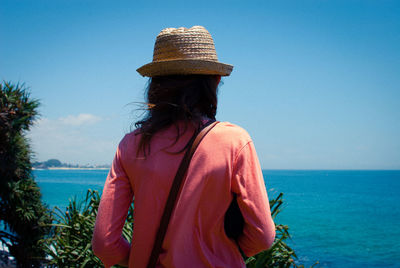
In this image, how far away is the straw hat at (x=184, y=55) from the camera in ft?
4.30

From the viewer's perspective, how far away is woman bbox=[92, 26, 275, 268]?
3.76ft

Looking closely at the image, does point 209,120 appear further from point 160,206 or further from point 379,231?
point 379,231

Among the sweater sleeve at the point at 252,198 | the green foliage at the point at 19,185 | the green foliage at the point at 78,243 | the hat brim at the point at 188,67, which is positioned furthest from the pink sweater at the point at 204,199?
the green foliage at the point at 19,185

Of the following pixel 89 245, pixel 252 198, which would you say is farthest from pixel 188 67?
pixel 89 245

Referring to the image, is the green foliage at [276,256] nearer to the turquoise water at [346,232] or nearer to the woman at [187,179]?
the woman at [187,179]

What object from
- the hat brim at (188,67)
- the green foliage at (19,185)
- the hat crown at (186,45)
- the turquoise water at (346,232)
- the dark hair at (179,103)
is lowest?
the turquoise water at (346,232)

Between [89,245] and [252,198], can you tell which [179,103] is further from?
[89,245]

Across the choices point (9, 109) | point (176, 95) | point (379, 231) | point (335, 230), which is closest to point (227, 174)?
point (176, 95)

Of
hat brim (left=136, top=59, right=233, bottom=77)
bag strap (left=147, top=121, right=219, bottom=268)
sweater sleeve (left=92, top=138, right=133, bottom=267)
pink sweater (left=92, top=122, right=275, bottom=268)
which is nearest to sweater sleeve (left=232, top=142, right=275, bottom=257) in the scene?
pink sweater (left=92, top=122, right=275, bottom=268)

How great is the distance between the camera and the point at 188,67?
1.30 m

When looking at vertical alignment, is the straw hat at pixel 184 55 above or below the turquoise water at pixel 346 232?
above

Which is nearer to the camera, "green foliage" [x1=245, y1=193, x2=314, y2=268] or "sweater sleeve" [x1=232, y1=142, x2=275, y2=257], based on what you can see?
"sweater sleeve" [x1=232, y1=142, x2=275, y2=257]

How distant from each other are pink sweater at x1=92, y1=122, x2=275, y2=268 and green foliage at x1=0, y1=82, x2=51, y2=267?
7154mm

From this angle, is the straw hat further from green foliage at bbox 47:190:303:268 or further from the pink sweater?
green foliage at bbox 47:190:303:268
